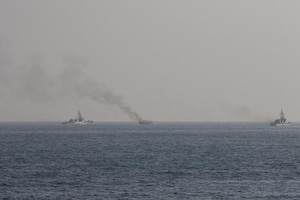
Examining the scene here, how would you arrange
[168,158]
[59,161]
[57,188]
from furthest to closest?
[168,158]
[59,161]
[57,188]

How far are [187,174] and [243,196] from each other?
26806 millimetres

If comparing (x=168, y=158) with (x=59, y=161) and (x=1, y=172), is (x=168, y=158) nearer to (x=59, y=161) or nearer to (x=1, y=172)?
(x=59, y=161)

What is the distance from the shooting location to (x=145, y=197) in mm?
86125

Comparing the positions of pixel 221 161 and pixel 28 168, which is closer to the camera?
pixel 28 168

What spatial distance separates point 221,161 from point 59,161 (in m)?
33.4

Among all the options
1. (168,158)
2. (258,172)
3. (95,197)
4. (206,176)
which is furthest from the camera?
(168,158)

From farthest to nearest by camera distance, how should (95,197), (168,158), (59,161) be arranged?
(168,158)
(59,161)
(95,197)

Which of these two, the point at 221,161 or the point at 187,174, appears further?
the point at 221,161

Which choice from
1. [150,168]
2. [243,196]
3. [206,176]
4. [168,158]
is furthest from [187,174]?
[168,158]

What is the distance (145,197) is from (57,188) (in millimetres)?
14211

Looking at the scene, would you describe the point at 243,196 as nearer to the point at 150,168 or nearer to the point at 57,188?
the point at 57,188

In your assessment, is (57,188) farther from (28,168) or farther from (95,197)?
(28,168)

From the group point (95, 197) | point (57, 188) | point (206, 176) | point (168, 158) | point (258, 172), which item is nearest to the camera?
point (95, 197)

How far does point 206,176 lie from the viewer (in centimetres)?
10956
